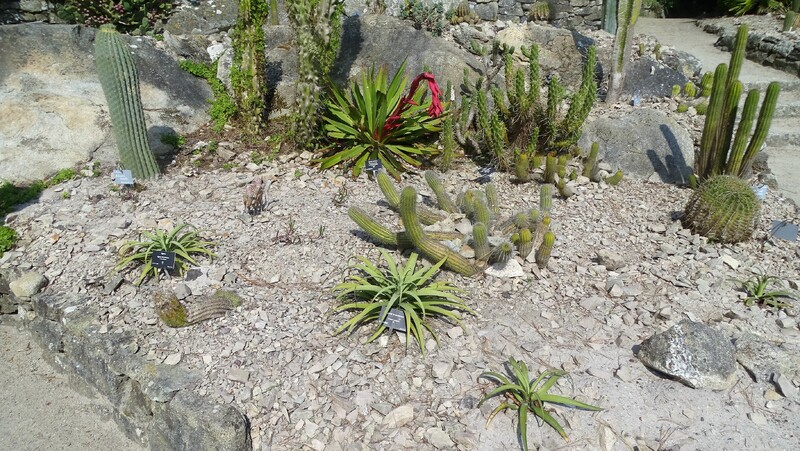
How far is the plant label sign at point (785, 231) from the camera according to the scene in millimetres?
4562

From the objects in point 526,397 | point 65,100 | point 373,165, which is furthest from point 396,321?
point 65,100

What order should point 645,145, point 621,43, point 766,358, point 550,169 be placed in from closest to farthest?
point 766,358, point 550,169, point 645,145, point 621,43

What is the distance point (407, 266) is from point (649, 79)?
5.47m

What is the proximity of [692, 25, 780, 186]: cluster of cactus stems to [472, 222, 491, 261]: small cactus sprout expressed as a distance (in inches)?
103

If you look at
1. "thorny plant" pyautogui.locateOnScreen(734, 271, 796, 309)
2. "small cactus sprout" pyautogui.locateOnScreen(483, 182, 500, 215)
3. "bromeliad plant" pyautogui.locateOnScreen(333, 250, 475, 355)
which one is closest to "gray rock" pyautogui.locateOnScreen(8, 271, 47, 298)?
"bromeliad plant" pyautogui.locateOnScreen(333, 250, 475, 355)

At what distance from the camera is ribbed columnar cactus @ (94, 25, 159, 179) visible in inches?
185

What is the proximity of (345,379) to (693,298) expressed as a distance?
254cm

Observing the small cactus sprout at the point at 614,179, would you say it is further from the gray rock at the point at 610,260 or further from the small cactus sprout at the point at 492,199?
the small cactus sprout at the point at 492,199

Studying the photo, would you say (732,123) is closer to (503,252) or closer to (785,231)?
(785,231)

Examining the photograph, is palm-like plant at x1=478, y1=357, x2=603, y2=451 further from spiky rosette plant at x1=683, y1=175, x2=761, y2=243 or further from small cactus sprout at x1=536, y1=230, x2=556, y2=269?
spiky rosette plant at x1=683, y1=175, x2=761, y2=243

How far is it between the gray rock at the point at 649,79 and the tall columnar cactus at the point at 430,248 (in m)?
4.64

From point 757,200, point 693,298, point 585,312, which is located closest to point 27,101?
point 585,312

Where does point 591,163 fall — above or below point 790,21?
below

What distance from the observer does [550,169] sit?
16.8 ft
